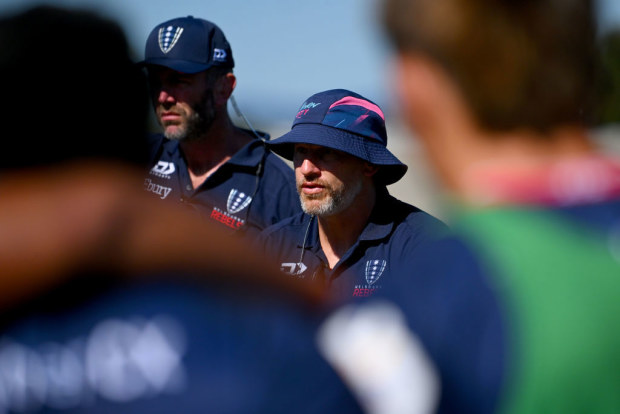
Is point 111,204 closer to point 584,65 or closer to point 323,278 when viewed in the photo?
point 584,65

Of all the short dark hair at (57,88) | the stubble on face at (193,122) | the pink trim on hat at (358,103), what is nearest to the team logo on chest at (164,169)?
the stubble on face at (193,122)

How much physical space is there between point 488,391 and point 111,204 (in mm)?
614

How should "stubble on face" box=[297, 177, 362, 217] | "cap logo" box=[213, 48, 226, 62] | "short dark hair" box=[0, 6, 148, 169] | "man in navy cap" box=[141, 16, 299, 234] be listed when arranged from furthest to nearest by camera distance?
"cap logo" box=[213, 48, 226, 62] → "man in navy cap" box=[141, 16, 299, 234] → "stubble on face" box=[297, 177, 362, 217] → "short dark hair" box=[0, 6, 148, 169]

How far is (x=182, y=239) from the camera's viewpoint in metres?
1.20

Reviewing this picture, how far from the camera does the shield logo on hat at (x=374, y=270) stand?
11.9 ft

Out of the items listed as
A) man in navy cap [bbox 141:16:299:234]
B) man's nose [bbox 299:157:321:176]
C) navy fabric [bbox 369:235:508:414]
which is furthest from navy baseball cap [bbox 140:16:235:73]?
navy fabric [bbox 369:235:508:414]

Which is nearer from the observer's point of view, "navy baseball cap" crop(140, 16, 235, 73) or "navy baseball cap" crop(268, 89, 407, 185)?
"navy baseball cap" crop(268, 89, 407, 185)

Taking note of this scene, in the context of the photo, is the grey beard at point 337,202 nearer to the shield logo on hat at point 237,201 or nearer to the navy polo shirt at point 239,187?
the navy polo shirt at point 239,187

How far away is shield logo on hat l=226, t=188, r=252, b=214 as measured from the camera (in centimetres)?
462

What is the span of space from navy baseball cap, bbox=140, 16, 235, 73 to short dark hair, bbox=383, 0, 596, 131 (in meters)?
3.56

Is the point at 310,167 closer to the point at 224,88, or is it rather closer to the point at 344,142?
the point at 344,142

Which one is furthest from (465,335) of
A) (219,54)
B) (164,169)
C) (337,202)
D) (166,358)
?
(219,54)

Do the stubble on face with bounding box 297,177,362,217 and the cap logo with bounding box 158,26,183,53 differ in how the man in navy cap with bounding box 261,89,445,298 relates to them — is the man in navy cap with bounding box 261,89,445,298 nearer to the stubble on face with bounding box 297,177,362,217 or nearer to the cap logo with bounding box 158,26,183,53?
the stubble on face with bounding box 297,177,362,217

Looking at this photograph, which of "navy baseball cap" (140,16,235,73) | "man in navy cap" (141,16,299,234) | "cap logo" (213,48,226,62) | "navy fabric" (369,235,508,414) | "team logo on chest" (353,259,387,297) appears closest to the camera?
"navy fabric" (369,235,508,414)
